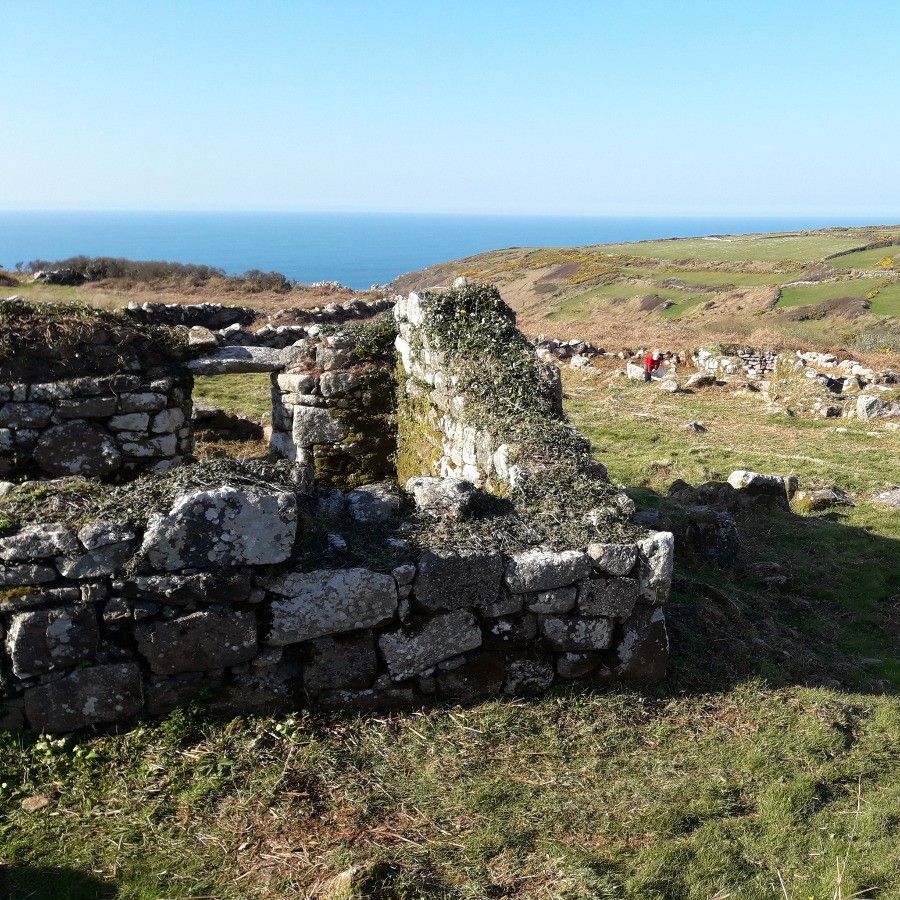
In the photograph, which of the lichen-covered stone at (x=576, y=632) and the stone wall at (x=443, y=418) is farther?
the stone wall at (x=443, y=418)

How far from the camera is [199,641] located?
4.86m

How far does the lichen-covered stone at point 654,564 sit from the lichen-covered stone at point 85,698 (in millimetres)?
3608

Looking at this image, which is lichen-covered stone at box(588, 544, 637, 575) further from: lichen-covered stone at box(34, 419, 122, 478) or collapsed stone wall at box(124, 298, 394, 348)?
collapsed stone wall at box(124, 298, 394, 348)

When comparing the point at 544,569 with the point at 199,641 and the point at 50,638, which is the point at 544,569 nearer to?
the point at 199,641

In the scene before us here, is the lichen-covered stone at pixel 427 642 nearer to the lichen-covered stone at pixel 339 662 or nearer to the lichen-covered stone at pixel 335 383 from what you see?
the lichen-covered stone at pixel 339 662

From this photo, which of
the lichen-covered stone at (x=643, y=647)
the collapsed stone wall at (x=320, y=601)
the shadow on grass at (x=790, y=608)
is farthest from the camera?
the shadow on grass at (x=790, y=608)

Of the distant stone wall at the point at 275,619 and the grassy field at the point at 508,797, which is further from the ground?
the distant stone wall at the point at 275,619

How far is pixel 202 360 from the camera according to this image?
11055mm

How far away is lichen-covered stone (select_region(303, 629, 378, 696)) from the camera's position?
511cm

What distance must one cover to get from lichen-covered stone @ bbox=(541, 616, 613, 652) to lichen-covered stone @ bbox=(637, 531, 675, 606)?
1.32ft

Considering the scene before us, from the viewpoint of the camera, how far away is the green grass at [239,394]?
1541 cm

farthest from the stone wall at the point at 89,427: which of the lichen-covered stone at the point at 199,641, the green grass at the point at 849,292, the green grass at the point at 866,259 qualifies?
the green grass at the point at 866,259

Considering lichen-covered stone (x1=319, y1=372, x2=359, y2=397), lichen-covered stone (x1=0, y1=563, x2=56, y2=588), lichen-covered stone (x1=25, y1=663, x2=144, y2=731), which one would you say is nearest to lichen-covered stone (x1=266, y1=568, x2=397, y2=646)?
lichen-covered stone (x1=25, y1=663, x2=144, y2=731)

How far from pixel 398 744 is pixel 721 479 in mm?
Answer: 9157
